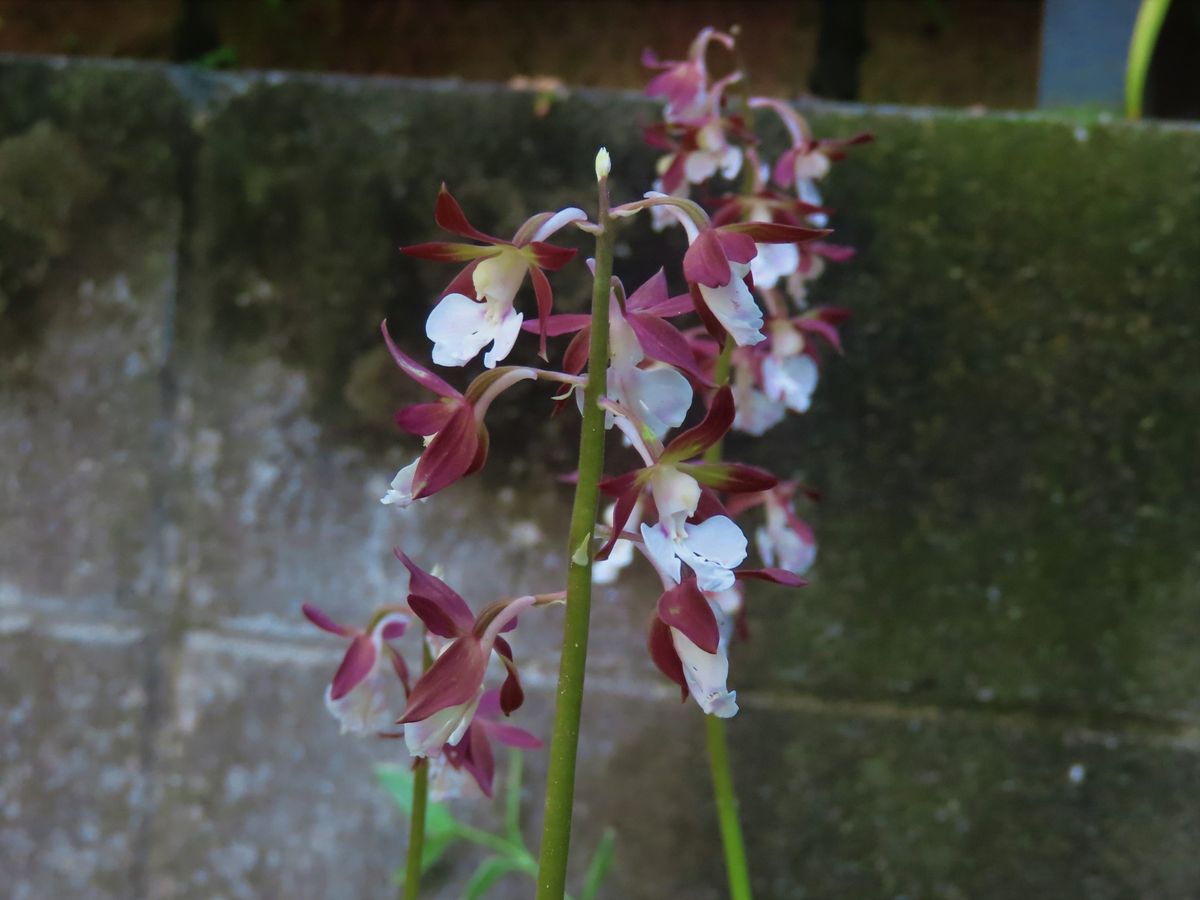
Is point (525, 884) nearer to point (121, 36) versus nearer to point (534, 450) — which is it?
point (534, 450)

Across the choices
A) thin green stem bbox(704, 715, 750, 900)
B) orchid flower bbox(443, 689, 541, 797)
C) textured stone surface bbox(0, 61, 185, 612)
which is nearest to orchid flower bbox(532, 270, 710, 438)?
orchid flower bbox(443, 689, 541, 797)

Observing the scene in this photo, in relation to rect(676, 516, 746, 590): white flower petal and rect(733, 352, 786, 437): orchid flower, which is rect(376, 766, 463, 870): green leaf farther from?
rect(676, 516, 746, 590): white flower petal

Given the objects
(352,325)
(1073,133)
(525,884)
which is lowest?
(525,884)

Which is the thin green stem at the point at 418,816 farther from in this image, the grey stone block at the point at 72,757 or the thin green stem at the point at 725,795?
the grey stone block at the point at 72,757

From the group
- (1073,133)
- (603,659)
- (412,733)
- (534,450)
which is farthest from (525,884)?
(1073,133)

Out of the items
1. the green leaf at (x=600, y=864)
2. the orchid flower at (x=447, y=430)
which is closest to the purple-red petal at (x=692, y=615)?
the orchid flower at (x=447, y=430)

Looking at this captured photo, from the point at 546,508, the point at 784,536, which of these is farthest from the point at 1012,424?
the point at 546,508
